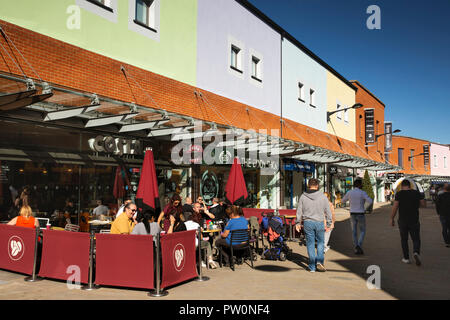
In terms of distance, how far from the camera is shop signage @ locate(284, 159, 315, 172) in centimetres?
2156

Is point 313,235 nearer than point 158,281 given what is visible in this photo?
No

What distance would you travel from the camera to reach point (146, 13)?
39.6ft

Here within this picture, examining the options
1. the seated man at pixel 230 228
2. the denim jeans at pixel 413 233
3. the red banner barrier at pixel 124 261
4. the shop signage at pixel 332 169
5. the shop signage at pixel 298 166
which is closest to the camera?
the red banner barrier at pixel 124 261

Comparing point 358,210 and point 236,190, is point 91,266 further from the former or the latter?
point 358,210

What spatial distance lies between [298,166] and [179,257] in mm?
17073

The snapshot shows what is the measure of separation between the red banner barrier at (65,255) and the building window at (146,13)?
7380 mm

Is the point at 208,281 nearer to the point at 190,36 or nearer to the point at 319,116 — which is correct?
the point at 190,36

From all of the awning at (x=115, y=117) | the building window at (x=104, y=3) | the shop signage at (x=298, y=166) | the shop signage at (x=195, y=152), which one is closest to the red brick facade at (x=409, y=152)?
the shop signage at (x=298, y=166)

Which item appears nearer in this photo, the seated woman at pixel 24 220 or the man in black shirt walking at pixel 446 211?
the seated woman at pixel 24 220

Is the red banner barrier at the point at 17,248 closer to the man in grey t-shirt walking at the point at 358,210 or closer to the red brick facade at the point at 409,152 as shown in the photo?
the man in grey t-shirt walking at the point at 358,210

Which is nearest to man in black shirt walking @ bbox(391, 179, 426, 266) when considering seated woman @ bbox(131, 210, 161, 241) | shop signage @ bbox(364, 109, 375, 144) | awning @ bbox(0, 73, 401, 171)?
seated woman @ bbox(131, 210, 161, 241)

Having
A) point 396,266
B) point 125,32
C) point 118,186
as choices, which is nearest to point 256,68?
point 125,32

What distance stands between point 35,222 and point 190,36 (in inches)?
337

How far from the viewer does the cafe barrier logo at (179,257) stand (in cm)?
668
